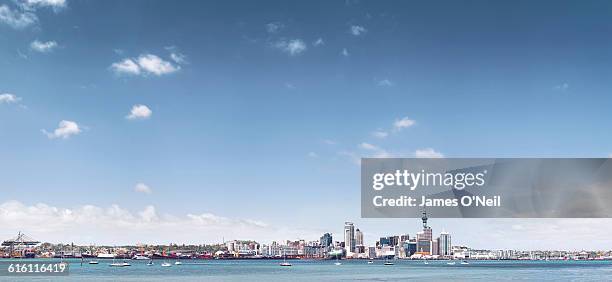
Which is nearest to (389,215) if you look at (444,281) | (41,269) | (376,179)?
(376,179)

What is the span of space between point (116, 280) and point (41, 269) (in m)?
22.6

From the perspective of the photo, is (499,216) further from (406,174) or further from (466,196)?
(406,174)

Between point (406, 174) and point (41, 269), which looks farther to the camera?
point (41, 269)

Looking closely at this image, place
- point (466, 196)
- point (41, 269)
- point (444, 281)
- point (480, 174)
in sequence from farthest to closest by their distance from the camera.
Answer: point (41, 269) → point (444, 281) → point (480, 174) → point (466, 196)

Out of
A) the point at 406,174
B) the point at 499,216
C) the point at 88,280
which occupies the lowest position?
the point at 88,280

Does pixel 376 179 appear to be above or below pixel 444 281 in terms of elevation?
above

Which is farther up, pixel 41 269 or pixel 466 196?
pixel 466 196

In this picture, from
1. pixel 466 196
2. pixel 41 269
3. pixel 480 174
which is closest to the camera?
pixel 466 196

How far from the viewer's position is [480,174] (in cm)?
3656

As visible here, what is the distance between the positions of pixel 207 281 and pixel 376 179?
62.5 meters

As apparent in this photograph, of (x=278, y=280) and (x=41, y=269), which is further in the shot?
(x=41, y=269)

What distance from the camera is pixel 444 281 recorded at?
91562 millimetres

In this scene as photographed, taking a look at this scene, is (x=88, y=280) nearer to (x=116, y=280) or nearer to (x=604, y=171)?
(x=116, y=280)

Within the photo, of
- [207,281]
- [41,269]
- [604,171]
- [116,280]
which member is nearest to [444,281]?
[207,281]
